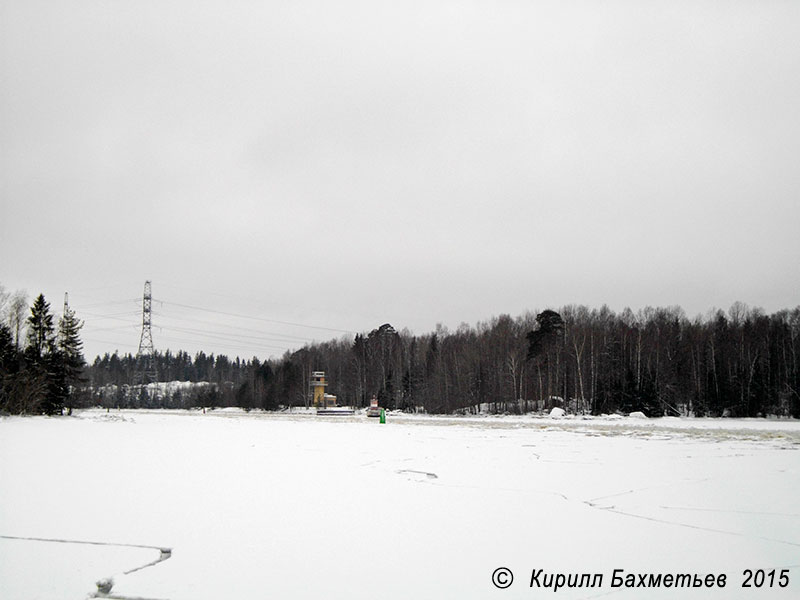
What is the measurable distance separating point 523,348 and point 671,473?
64.9 meters

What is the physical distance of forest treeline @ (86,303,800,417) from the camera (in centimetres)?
5325

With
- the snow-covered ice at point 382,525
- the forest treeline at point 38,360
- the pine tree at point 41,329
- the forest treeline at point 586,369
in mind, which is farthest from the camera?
the forest treeline at point 586,369

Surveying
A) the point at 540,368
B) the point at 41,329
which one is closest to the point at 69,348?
the point at 41,329

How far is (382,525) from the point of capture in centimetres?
671

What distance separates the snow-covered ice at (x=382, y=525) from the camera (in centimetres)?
495

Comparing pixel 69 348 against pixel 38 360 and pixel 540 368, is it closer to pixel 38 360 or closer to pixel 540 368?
pixel 38 360

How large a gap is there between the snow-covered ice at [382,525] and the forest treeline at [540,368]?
32.8 m

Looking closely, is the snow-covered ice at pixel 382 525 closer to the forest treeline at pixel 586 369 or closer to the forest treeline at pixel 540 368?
the forest treeline at pixel 540 368

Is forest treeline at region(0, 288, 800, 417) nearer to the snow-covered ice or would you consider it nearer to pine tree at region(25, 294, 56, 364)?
pine tree at region(25, 294, 56, 364)

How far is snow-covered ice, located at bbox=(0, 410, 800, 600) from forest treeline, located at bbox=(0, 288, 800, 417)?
32813 millimetres

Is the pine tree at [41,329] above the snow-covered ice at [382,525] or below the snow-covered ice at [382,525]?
above

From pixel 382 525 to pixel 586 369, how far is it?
61.8m

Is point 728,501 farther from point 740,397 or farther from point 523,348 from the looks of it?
point 523,348

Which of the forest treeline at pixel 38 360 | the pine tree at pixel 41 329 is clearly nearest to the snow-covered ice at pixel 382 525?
the forest treeline at pixel 38 360
